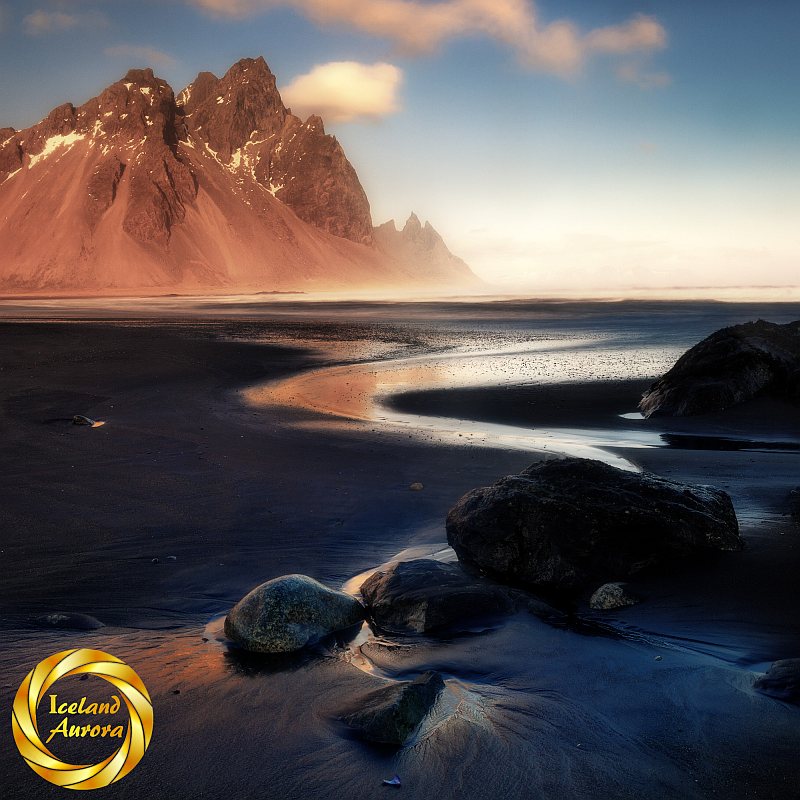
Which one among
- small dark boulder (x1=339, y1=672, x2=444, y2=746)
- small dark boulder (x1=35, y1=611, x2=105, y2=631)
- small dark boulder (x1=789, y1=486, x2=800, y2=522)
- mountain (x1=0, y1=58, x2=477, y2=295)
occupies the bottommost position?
small dark boulder (x1=35, y1=611, x2=105, y2=631)

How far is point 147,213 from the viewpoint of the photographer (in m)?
152

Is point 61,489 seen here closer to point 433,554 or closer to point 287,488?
point 287,488

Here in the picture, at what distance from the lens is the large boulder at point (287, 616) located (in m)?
5.07

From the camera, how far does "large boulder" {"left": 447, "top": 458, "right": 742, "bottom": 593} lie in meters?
6.17

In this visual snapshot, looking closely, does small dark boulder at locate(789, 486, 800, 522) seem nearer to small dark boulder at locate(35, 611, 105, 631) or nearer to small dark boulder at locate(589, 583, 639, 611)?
small dark boulder at locate(589, 583, 639, 611)

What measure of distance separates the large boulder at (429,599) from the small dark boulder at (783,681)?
1.86 m

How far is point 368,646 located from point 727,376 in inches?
510

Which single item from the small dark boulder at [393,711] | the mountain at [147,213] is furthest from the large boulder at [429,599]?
the mountain at [147,213]

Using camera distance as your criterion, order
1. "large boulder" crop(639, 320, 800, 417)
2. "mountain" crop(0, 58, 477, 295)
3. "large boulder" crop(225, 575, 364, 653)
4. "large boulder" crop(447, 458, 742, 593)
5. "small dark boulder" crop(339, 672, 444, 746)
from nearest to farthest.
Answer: "small dark boulder" crop(339, 672, 444, 746)
"large boulder" crop(225, 575, 364, 653)
"large boulder" crop(447, 458, 742, 593)
"large boulder" crop(639, 320, 800, 417)
"mountain" crop(0, 58, 477, 295)

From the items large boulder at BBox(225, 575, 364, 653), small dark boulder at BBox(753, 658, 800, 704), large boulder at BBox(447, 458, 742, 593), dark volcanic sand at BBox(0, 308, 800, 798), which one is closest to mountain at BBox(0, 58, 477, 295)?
dark volcanic sand at BBox(0, 308, 800, 798)

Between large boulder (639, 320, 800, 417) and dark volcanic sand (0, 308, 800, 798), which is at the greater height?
large boulder (639, 320, 800, 417)

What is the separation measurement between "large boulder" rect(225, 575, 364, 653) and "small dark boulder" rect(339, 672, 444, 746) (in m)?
0.97

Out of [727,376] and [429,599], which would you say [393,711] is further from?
[727,376]

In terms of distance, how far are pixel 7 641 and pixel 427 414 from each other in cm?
1133
